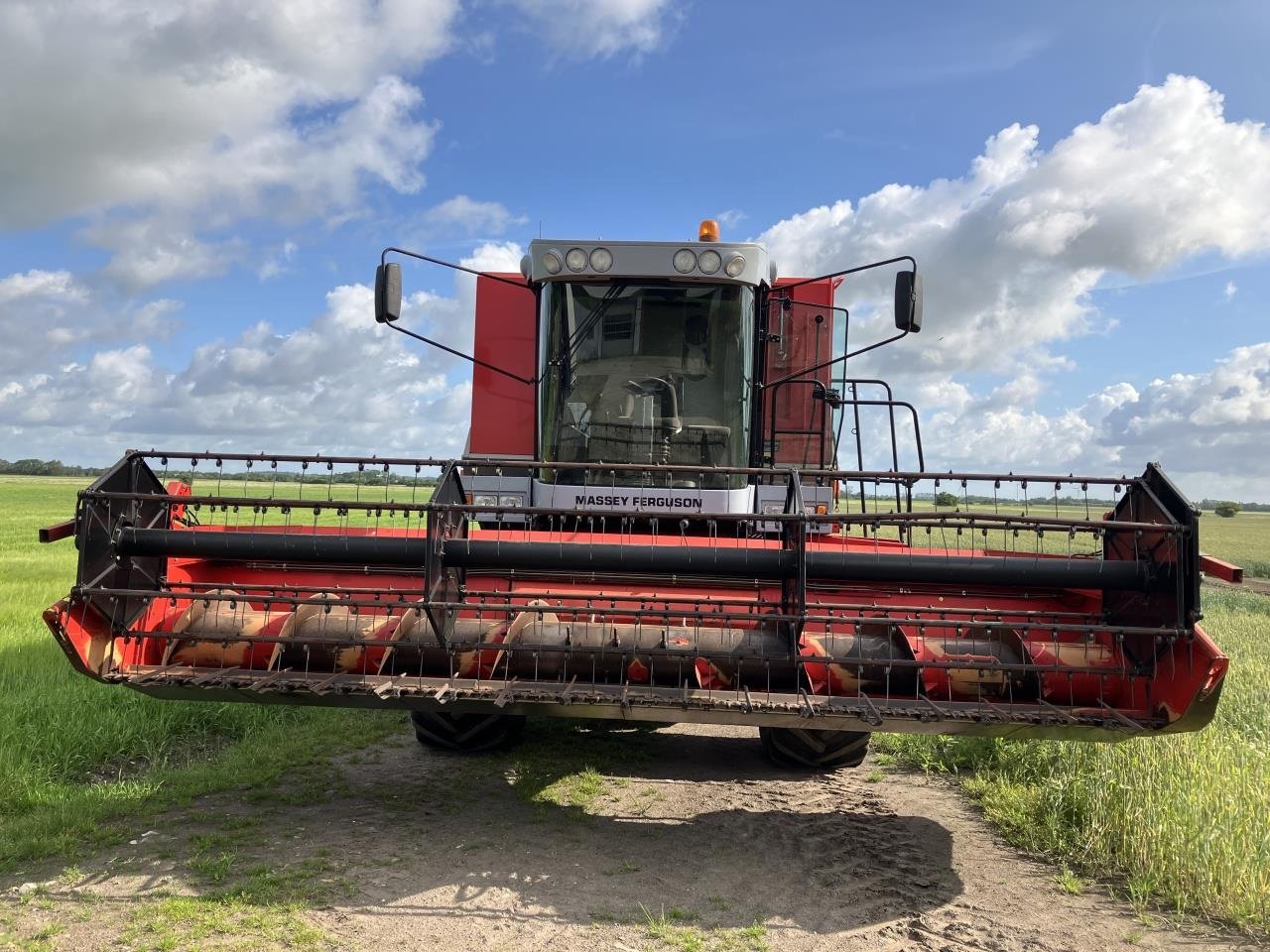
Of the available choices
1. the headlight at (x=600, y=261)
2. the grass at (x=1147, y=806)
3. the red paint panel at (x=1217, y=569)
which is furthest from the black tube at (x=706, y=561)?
the headlight at (x=600, y=261)

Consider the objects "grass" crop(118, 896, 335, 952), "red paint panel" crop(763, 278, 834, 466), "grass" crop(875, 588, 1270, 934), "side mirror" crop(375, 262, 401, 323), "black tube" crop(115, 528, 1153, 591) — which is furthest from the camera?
"red paint panel" crop(763, 278, 834, 466)

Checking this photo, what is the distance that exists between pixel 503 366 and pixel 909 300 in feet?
10.2

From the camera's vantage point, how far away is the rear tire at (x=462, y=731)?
17.6ft

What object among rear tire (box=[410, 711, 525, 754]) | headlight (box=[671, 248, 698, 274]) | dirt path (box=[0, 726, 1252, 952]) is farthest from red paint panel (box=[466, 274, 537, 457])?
dirt path (box=[0, 726, 1252, 952])

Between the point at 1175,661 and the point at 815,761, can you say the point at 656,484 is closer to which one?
the point at 815,761

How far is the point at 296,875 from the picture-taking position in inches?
142

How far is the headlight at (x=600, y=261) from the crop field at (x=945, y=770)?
1762mm

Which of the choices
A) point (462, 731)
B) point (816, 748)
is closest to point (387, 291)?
point (462, 731)

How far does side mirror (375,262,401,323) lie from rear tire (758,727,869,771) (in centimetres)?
332

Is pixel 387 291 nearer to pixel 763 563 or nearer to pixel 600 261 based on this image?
pixel 600 261

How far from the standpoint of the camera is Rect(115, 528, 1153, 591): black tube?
3.73 m

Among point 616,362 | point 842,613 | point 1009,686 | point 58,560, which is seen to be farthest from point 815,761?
point 58,560

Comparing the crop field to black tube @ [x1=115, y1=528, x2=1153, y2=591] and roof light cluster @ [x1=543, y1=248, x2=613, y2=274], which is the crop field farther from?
roof light cluster @ [x1=543, y1=248, x2=613, y2=274]

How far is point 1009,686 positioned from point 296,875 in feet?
9.82
